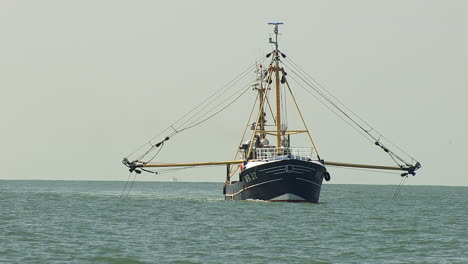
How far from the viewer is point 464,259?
35.2m

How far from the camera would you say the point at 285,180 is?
221 feet

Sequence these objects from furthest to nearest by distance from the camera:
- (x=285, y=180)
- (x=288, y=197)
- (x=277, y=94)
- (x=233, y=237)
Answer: (x=277, y=94), (x=288, y=197), (x=285, y=180), (x=233, y=237)

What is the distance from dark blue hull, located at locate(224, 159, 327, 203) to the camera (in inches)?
2623

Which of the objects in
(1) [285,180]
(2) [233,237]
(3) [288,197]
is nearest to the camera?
(2) [233,237]

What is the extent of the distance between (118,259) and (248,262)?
19.4 ft

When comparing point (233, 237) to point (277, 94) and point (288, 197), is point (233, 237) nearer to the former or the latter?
point (288, 197)

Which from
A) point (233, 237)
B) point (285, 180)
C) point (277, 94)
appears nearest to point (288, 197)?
point (285, 180)

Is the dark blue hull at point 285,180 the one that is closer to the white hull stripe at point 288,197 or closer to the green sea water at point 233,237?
the white hull stripe at point 288,197

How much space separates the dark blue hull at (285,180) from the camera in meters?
66.6

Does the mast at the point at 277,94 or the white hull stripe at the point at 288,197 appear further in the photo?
the mast at the point at 277,94

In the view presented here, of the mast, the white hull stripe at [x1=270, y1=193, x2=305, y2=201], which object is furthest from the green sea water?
the mast

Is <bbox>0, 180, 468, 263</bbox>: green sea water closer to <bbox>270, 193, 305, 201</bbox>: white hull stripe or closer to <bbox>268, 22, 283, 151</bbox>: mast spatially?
<bbox>270, 193, 305, 201</bbox>: white hull stripe

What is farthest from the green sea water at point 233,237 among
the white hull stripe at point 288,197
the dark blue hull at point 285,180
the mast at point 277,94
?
the mast at point 277,94

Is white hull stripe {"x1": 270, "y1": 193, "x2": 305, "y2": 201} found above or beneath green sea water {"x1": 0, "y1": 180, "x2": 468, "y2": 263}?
above
